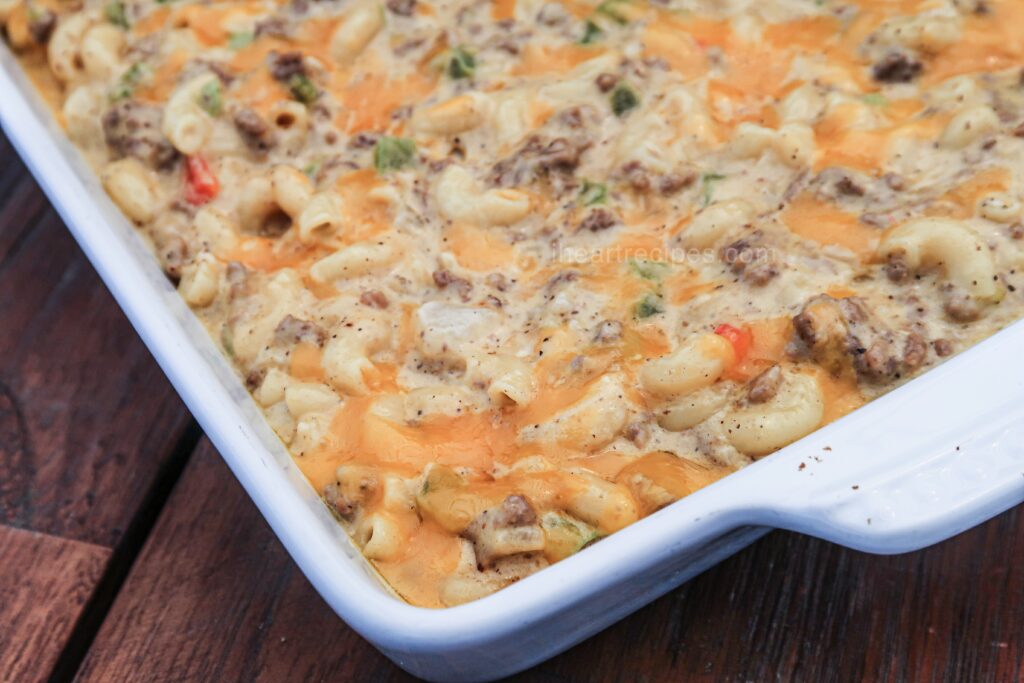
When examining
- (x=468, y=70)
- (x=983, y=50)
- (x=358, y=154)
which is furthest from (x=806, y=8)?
(x=358, y=154)

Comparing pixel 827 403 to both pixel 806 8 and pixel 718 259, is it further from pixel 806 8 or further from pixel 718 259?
pixel 806 8

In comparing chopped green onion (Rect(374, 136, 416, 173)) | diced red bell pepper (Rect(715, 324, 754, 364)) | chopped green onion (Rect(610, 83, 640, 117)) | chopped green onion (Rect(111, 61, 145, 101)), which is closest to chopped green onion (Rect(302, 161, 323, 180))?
chopped green onion (Rect(374, 136, 416, 173))

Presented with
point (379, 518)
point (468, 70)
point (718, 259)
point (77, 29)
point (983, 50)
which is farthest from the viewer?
point (77, 29)

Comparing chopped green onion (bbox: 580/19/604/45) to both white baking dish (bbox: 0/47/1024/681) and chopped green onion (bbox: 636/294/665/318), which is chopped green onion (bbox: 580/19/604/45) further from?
white baking dish (bbox: 0/47/1024/681)

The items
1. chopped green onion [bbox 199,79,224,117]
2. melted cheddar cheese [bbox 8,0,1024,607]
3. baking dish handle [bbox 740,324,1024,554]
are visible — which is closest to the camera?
baking dish handle [bbox 740,324,1024,554]

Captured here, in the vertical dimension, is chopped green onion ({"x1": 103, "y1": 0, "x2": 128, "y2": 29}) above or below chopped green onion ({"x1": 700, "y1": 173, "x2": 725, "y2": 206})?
below

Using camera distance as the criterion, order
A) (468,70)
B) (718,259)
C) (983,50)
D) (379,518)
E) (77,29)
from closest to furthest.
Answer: (379,518)
(718,259)
(983,50)
(468,70)
(77,29)

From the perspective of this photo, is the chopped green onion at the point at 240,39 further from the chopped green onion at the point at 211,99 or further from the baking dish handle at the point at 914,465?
the baking dish handle at the point at 914,465

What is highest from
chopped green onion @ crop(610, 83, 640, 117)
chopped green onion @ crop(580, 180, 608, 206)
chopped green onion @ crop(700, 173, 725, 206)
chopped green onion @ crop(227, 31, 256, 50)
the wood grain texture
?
chopped green onion @ crop(610, 83, 640, 117)
